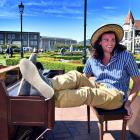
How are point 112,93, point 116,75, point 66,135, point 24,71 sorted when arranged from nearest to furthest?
point 24,71, point 112,93, point 116,75, point 66,135

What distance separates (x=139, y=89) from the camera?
3961 millimetres

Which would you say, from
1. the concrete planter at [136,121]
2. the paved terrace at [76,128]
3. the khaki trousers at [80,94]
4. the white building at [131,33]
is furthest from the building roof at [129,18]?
the khaki trousers at [80,94]

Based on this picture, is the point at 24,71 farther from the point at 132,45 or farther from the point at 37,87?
the point at 132,45

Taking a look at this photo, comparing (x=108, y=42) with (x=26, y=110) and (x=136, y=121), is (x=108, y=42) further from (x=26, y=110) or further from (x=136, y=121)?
(x=26, y=110)

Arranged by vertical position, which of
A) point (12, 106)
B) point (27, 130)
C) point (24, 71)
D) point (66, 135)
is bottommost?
point (66, 135)

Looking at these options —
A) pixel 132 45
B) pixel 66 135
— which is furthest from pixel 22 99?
pixel 132 45

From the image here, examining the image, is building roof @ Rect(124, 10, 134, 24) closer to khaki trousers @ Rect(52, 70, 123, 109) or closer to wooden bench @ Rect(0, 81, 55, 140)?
khaki trousers @ Rect(52, 70, 123, 109)

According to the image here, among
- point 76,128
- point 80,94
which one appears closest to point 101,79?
point 80,94

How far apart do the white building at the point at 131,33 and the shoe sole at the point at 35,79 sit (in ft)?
301

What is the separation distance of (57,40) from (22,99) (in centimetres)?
13831

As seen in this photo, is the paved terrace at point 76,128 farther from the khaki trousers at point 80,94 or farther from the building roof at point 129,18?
the building roof at point 129,18

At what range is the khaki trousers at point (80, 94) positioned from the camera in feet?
10.2

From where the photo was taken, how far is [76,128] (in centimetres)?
542

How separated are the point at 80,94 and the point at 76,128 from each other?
2.34 metres
